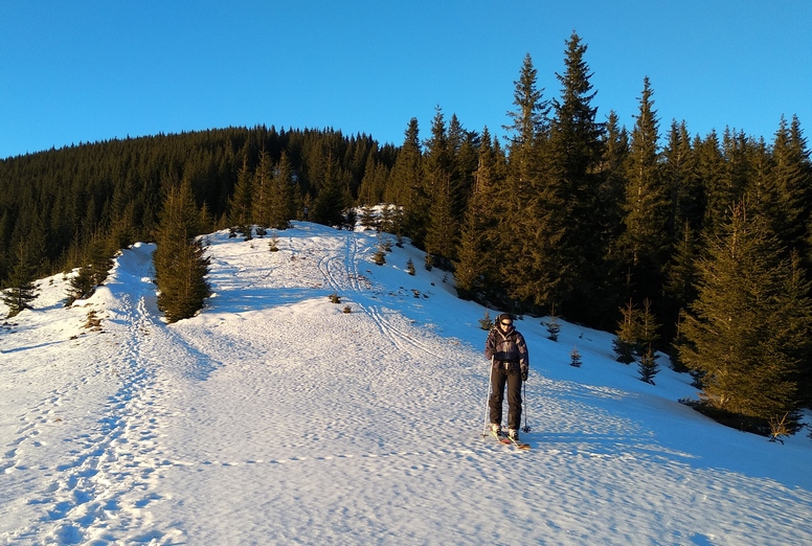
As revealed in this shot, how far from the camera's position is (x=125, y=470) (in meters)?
6.16

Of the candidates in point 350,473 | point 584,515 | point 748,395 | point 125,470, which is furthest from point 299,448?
point 748,395

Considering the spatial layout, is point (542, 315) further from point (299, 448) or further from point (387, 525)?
point (387, 525)

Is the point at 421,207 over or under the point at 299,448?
over

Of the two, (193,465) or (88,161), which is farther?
(88,161)

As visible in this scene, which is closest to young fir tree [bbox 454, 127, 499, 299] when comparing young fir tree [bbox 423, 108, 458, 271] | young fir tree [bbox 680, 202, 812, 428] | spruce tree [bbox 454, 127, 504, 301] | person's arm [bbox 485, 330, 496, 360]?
spruce tree [bbox 454, 127, 504, 301]

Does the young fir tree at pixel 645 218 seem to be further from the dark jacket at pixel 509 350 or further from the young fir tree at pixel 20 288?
the young fir tree at pixel 20 288

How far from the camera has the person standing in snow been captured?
7.49 meters

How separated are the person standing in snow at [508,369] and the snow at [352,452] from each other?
51 centimetres

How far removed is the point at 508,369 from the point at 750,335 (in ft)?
30.6

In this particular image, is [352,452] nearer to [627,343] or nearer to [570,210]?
[627,343]

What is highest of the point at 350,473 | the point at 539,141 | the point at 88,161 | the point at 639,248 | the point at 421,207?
the point at 88,161

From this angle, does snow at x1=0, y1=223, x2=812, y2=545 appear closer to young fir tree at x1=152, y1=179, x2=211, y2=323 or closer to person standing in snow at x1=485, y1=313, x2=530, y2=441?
person standing in snow at x1=485, y1=313, x2=530, y2=441

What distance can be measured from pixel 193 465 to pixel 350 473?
7.68 ft

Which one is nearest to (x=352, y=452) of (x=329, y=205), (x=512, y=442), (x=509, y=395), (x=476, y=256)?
(x=512, y=442)
